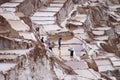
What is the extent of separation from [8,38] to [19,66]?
1585 millimetres

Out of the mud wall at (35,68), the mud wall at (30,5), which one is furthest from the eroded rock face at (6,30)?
the mud wall at (30,5)

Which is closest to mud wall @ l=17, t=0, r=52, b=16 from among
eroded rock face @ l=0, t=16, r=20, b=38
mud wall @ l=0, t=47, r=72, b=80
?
eroded rock face @ l=0, t=16, r=20, b=38

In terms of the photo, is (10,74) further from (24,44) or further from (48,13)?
(48,13)

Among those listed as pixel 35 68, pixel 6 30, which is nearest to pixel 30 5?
pixel 6 30

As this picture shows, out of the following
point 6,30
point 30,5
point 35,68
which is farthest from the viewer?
point 30,5

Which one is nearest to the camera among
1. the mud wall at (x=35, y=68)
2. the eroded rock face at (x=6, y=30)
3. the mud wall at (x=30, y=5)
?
the mud wall at (x=35, y=68)

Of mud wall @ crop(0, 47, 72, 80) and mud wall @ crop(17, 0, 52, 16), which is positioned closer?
mud wall @ crop(0, 47, 72, 80)

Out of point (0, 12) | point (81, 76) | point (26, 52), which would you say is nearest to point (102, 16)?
point (0, 12)

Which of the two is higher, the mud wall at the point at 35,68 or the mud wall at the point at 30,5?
the mud wall at the point at 30,5

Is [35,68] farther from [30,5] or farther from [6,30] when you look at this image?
[30,5]

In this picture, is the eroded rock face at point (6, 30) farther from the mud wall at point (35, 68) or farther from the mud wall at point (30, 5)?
the mud wall at point (30, 5)

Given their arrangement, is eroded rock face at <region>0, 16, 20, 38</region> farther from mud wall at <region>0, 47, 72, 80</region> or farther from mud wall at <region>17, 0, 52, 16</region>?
mud wall at <region>17, 0, 52, 16</region>

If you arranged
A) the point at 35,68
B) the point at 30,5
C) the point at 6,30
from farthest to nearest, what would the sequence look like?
1. the point at 30,5
2. the point at 6,30
3. the point at 35,68

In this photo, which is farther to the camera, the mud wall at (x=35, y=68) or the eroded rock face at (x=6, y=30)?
the eroded rock face at (x=6, y=30)
